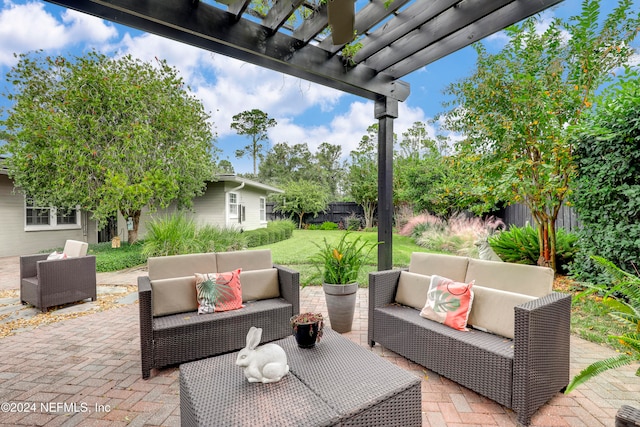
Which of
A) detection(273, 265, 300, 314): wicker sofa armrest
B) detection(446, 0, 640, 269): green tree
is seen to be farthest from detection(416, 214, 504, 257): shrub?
detection(273, 265, 300, 314): wicker sofa armrest

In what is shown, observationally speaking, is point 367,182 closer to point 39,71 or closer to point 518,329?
point 39,71

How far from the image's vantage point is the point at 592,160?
3.88 metres

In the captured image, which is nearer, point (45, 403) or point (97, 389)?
point (45, 403)

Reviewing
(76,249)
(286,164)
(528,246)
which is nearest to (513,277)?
(528,246)

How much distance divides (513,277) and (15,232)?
11.2 m

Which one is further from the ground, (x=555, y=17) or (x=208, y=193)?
(x=555, y=17)

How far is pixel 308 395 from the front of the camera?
1.43m

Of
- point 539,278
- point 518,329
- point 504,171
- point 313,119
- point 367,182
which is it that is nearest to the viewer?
point 518,329

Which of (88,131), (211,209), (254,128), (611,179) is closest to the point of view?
(611,179)

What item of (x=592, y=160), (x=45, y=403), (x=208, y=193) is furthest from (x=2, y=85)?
(x=592, y=160)

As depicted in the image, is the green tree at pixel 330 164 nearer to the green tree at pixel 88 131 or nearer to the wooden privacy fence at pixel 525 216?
the wooden privacy fence at pixel 525 216

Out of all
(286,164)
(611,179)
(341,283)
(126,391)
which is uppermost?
(286,164)

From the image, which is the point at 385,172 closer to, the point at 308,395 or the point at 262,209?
the point at 308,395

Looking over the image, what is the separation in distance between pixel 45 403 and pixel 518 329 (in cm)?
302
